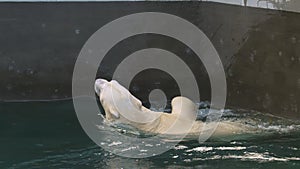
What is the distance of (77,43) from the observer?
567 cm

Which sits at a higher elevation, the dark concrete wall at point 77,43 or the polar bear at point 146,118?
the dark concrete wall at point 77,43

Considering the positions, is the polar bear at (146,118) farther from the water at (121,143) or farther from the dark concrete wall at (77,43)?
the dark concrete wall at (77,43)

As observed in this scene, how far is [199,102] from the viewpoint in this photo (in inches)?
217

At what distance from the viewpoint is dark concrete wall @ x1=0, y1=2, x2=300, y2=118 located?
5184 millimetres

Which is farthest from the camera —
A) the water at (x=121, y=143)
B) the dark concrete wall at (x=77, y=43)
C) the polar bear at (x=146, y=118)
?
the dark concrete wall at (x=77, y=43)

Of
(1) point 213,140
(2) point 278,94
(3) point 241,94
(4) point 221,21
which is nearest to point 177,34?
(4) point 221,21

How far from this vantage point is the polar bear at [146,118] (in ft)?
13.6

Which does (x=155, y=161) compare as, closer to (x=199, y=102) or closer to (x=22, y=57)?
(x=199, y=102)

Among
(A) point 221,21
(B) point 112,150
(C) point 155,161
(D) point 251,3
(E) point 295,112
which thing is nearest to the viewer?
(C) point 155,161

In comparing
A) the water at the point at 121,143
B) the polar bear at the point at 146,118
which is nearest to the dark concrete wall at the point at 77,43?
the water at the point at 121,143

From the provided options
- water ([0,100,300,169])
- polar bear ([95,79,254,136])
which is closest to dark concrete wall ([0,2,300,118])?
water ([0,100,300,169])

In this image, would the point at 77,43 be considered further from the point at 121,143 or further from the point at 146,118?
the point at 121,143

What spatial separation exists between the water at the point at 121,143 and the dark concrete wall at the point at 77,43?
0.52 meters

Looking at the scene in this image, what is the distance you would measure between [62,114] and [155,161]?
1.71 metres
